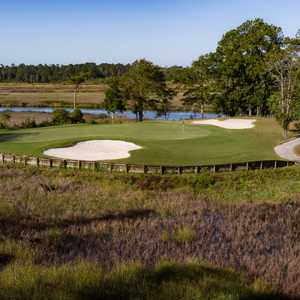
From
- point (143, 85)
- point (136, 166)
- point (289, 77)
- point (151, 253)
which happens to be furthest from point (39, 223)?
point (143, 85)

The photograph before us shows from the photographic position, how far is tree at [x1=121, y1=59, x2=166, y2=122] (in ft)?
224

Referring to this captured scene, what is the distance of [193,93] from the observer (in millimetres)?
69188

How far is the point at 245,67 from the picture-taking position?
2441 inches

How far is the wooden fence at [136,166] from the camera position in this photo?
24484 mm

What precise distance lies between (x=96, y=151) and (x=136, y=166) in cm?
686

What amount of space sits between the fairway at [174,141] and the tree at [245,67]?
54.0ft

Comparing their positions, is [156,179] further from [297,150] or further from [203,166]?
[297,150]

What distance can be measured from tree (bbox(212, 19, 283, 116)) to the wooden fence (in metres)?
35.2

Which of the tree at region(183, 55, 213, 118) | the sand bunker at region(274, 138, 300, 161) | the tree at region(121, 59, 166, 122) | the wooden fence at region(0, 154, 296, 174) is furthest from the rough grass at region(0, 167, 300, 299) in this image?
the tree at region(121, 59, 166, 122)

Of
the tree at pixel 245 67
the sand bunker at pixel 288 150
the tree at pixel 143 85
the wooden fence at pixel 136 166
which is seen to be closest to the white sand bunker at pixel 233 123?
the sand bunker at pixel 288 150

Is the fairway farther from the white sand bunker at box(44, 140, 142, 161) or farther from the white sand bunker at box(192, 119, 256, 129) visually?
the white sand bunker at box(192, 119, 256, 129)

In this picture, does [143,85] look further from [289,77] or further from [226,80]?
[289,77]

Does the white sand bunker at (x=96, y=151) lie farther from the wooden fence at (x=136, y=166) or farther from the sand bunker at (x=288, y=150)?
the sand bunker at (x=288, y=150)

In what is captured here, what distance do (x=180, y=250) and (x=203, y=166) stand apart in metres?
18.9
